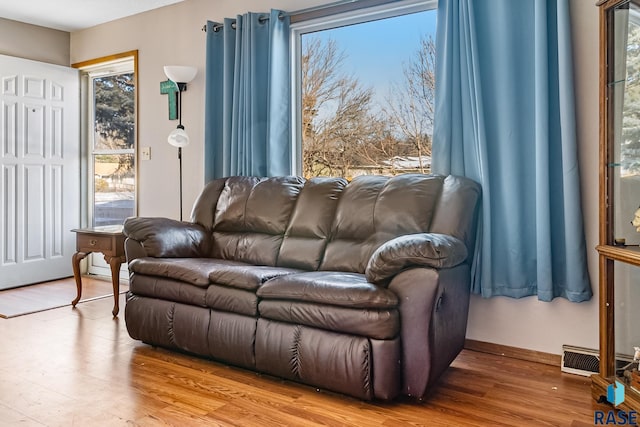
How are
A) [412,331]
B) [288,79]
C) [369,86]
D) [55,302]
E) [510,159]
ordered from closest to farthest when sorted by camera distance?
[412,331]
[510,159]
[369,86]
[288,79]
[55,302]

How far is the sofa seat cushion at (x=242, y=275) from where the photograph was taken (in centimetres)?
253

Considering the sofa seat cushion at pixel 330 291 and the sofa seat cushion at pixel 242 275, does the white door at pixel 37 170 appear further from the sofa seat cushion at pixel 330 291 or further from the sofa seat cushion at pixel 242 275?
the sofa seat cushion at pixel 330 291

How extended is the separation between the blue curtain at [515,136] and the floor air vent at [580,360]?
0.26 meters

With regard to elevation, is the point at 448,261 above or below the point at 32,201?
below

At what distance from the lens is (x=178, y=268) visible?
2.79 metres

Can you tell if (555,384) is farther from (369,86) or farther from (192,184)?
(192,184)

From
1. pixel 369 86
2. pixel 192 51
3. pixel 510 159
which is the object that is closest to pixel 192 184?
pixel 192 51

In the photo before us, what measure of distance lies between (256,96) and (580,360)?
8.64 feet

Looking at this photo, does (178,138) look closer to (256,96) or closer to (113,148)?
(256,96)

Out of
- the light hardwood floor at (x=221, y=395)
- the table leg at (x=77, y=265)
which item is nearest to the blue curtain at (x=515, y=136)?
the light hardwood floor at (x=221, y=395)

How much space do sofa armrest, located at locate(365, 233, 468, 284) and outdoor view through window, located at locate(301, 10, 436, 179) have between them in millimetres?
1172

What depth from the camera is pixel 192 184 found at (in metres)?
4.27

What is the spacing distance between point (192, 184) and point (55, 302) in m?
1.44

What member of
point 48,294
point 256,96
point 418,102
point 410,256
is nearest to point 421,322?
point 410,256
